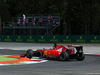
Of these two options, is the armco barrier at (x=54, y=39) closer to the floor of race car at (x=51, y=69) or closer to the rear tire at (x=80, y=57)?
the rear tire at (x=80, y=57)

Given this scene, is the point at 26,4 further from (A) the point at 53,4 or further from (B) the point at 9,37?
(B) the point at 9,37

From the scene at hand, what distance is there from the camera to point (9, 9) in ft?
215

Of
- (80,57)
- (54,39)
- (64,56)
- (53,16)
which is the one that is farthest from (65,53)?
(53,16)

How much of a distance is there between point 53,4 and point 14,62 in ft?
135

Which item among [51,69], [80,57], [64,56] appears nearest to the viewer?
[51,69]

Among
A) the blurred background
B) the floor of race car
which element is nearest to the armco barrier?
the blurred background

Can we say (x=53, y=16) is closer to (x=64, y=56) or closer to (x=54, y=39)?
(x=54, y=39)

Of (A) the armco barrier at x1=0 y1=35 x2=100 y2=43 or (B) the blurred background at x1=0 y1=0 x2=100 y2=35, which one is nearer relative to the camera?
(A) the armco barrier at x1=0 y1=35 x2=100 y2=43

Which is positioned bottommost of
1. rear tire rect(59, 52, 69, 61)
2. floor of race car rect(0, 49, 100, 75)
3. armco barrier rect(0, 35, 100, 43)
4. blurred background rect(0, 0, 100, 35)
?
floor of race car rect(0, 49, 100, 75)

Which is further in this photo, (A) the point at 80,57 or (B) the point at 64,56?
(A) the point at 80,57

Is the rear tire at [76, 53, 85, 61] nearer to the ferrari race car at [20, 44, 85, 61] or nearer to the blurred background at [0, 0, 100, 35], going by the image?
the ferrari race car at [20, 44, 85, 61]

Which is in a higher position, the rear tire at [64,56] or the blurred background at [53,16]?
the blurred background at [53,16]

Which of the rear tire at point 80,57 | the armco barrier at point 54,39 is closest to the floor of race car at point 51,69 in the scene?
the rear tire at point 80,57

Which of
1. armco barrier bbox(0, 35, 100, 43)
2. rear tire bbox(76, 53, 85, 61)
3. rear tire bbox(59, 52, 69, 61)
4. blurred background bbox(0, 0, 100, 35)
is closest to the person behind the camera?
rear tire bbox(59, 52, 69, 61)
